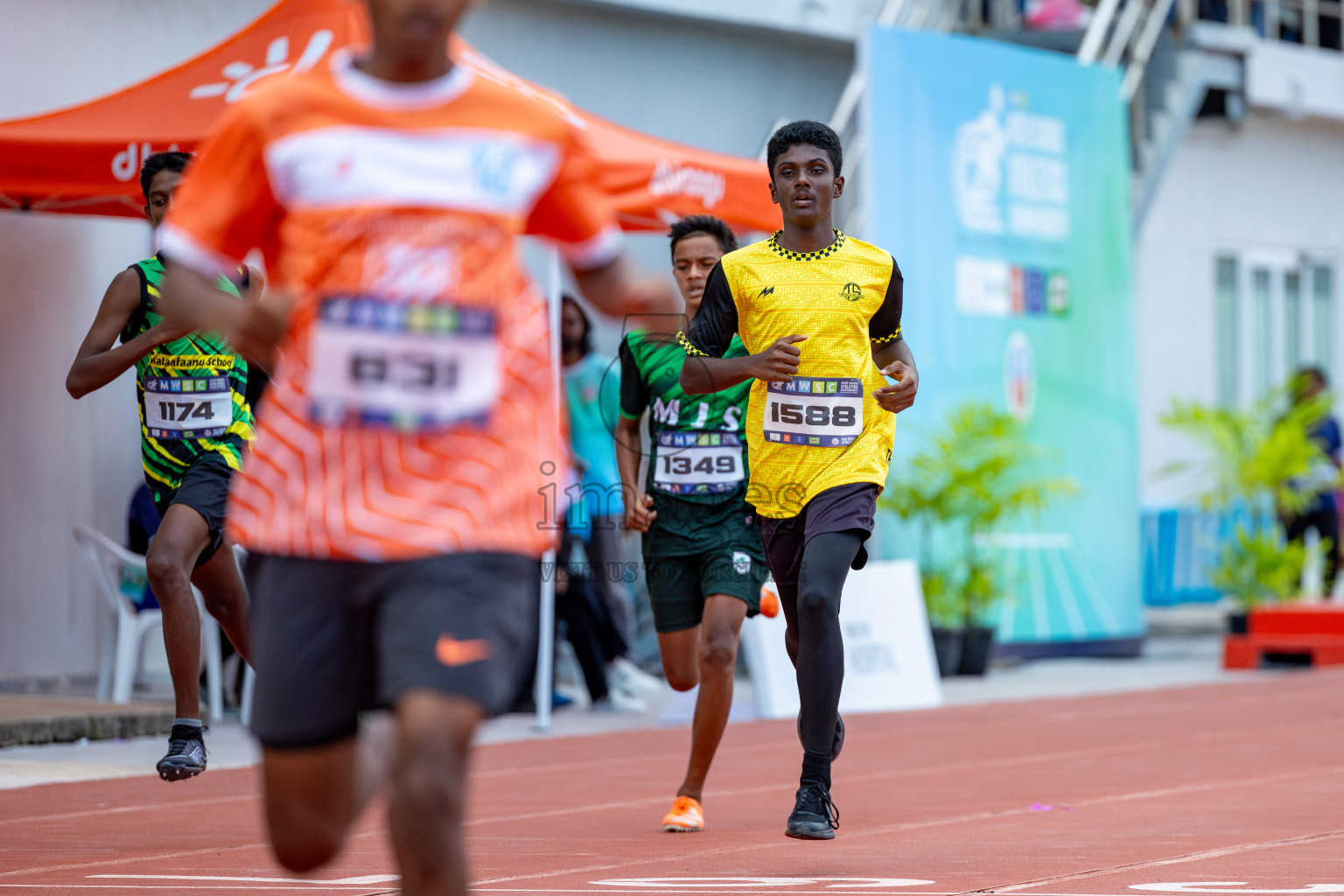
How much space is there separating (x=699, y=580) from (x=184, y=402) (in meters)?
1.84

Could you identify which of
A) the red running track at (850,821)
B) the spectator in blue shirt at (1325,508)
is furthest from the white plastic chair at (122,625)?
the spectator in blue shirt at (1325,508)

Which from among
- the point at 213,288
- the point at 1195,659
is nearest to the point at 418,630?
the point at 213,288

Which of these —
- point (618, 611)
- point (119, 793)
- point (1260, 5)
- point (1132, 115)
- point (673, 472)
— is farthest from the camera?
point (1260, 5)

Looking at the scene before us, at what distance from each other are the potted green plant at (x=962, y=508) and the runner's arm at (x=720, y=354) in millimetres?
7676

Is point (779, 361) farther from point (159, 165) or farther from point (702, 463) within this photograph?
point (159, 165)

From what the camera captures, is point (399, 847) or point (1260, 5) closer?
point (399, 847)

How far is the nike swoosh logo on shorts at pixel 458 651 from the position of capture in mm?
3303

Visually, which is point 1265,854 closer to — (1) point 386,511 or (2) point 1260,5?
(1) point 386,511

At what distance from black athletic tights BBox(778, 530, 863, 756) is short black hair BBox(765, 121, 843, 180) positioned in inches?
46.2

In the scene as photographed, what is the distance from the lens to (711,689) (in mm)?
6887

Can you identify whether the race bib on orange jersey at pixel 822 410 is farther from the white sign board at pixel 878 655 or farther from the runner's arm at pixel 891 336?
the white sign board at pixel 878 655

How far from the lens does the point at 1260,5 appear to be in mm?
20922

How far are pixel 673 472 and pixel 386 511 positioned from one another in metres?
3.96

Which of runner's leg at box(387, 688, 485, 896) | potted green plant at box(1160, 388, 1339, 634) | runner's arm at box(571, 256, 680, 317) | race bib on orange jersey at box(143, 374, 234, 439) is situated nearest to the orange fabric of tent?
race bib on orange jersey at box(143, 374, 234, 439)
